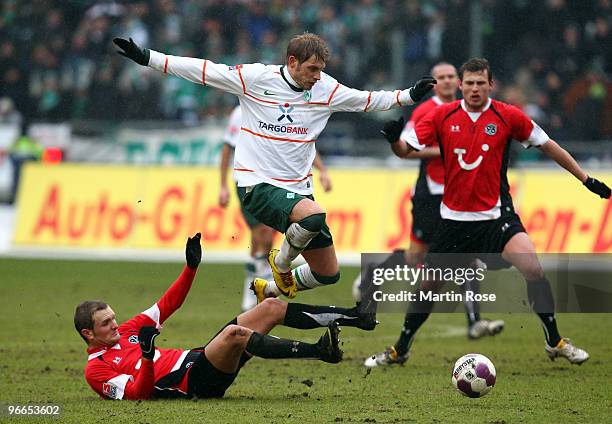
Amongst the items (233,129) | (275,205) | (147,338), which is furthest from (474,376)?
(233,129)

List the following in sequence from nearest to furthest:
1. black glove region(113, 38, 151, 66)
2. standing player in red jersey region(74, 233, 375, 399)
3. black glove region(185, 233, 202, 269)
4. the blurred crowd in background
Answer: standing player in red jersey region(74, 233, 375, 399) < black glove region(185, 233, 202, 269) < black glove region(113, 38, 151, 66) < the blurred crowd in background

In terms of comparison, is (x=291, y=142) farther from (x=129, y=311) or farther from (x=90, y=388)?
(x=129, y=311)

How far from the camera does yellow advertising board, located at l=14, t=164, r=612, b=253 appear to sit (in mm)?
15992

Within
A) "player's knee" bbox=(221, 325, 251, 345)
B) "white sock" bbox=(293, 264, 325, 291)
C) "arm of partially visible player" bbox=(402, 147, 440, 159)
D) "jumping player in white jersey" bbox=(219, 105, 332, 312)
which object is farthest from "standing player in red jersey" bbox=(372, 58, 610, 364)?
"jumping player in white jersey" bbox=(219, 105, 332, 312)

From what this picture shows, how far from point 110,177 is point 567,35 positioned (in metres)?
7.88

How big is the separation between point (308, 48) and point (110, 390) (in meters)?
2.65

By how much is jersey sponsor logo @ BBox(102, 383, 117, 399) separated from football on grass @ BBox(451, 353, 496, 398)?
7.07 feet

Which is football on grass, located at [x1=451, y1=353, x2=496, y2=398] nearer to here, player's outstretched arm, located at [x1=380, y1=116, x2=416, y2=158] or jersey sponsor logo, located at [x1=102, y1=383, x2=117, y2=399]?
player's outstretched arm, located at [x1=380, y1=116, x2=416, y2=158]

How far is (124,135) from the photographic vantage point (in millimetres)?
22438

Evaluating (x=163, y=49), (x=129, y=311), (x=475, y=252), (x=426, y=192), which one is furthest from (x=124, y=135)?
(x=475, y=252)

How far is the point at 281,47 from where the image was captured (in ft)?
72.5

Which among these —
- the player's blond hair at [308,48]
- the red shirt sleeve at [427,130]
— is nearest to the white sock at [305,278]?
the red shirt sleeve at [427,130]

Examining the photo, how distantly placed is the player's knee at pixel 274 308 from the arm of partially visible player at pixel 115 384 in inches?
33.8

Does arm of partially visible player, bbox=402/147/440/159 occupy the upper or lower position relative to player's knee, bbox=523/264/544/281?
upper
